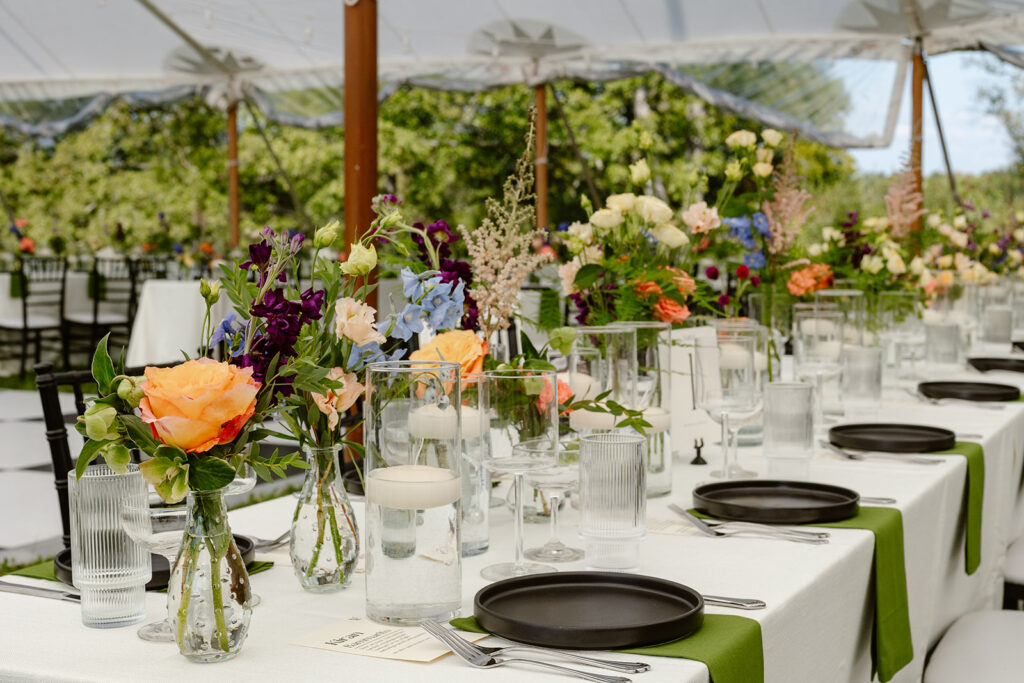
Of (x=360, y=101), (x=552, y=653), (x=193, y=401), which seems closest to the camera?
(x=193, y=401)

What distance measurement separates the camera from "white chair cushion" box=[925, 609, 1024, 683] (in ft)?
5.48

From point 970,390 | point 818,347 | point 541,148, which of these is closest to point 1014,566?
point 970,390

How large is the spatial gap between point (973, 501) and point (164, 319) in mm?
5778

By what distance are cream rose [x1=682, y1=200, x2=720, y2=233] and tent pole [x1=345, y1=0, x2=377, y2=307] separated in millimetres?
1590

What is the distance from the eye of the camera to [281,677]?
35.8 inches

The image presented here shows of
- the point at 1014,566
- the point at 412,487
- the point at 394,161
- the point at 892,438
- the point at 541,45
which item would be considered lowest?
the point at 1014,566

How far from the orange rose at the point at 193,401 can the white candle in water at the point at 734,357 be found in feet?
3.14

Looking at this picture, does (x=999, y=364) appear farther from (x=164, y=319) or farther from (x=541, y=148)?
(x=164, y=319)

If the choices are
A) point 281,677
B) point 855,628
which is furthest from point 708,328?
point 281,677

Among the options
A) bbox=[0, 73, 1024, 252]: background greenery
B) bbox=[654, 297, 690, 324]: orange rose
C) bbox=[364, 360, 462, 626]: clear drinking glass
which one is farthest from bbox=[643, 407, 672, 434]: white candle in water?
bbox=[0, 73, 1024, 252]: background greenery

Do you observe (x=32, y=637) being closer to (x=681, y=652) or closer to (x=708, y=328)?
(x=681, y=652)

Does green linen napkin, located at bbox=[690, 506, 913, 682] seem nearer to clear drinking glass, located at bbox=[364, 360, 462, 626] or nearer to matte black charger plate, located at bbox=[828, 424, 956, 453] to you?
matte black charger plate, located at bbox=[828, 424, 956, 453]

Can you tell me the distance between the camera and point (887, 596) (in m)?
1.38

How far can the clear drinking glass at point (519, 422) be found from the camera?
1.19 metres
